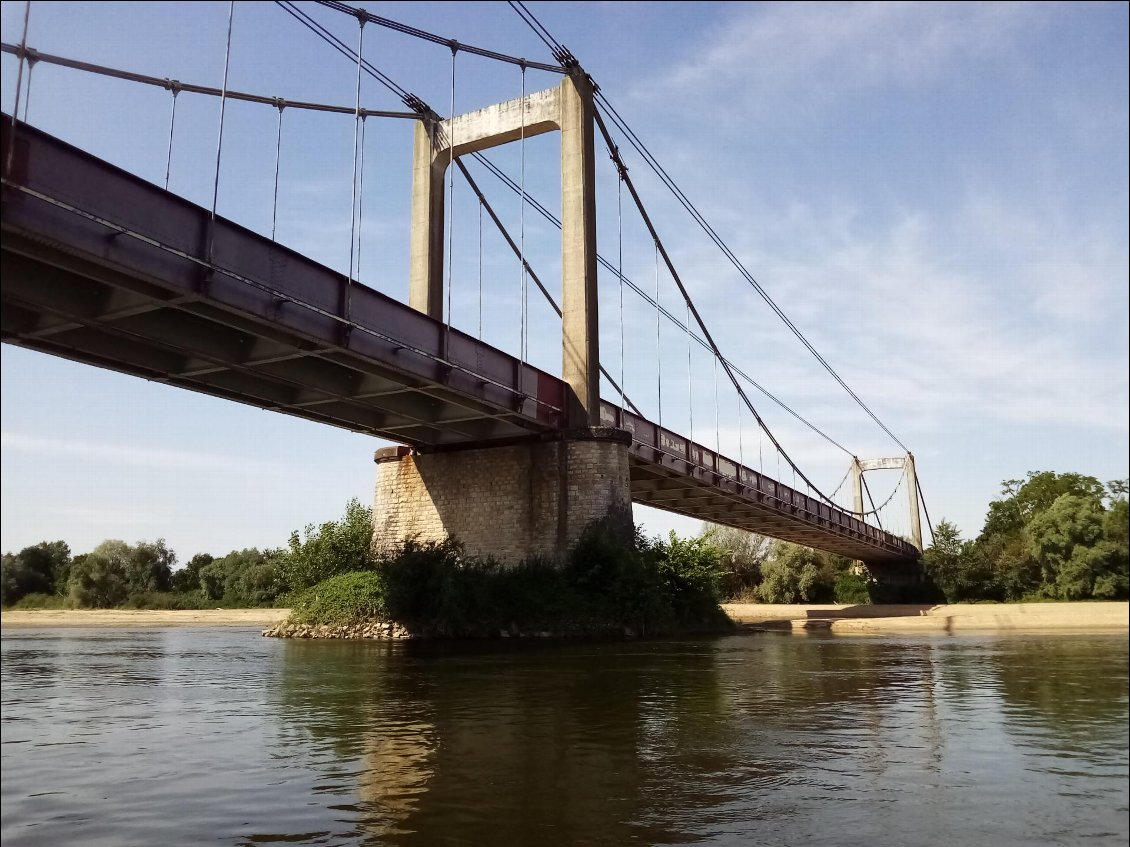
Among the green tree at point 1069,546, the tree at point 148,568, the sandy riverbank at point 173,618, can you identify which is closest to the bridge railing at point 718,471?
the green tree at point 1069,546

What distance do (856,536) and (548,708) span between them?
5608cm

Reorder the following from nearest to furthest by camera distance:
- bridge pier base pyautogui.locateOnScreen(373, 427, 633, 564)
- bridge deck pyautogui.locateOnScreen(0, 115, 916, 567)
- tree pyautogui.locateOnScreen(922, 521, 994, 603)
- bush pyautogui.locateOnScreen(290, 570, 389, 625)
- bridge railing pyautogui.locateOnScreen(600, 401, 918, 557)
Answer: bridge deck pyautogui.locateOnScreen(0, 115, 916, 567) → bush pyautogui.locateOnScreen(290, 570, 389, 625) → bridge pier base pyautogui.locateOnScreen(373, 427, 633, 564) → bridge railing pyautogui.locateOnScreen(600, 401, 918, 557) → tree pyautogui.locateOnScreen(922, 521, 994, 603)

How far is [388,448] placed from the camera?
108 ft

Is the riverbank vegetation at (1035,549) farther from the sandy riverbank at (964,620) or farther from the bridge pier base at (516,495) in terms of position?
the bridge pier base at (516,495)

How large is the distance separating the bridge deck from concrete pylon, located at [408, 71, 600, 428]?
1242 mm

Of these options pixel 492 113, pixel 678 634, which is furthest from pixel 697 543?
pixel 492 113

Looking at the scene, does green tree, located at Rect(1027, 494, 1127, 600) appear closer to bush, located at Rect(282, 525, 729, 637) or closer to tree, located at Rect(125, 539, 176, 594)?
bush, located at Rect(282, 525, 729, 637)

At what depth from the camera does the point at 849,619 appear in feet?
138

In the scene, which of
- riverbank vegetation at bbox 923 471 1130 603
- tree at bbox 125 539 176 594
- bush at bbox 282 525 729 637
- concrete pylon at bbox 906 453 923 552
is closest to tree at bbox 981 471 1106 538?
riverbank vegetation at bbox 923 471 1130 603

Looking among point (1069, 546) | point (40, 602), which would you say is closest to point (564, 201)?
point (1069, 546)

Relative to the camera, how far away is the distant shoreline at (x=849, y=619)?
1108 inches

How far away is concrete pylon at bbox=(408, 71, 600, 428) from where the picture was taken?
1154 inches

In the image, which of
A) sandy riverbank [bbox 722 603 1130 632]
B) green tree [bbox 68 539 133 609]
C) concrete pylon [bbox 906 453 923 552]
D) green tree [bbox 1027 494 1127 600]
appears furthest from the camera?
concrete pylon [bbox 906 453 923 552]

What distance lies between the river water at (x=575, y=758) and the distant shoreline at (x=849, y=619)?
13.5m
